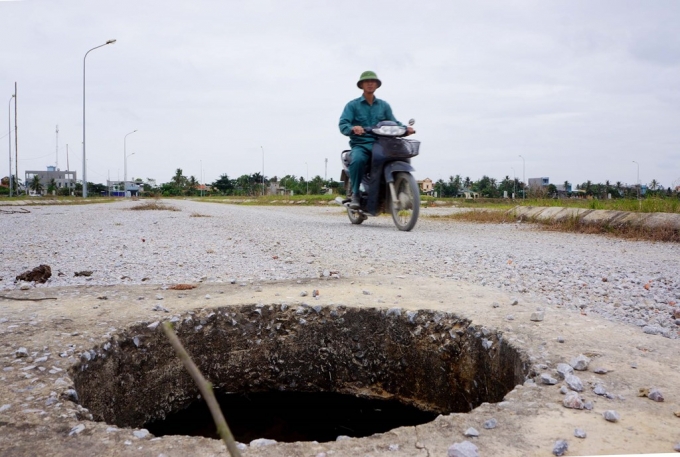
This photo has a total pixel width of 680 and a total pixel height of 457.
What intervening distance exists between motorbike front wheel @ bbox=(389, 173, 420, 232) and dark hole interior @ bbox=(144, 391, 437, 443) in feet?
14.7

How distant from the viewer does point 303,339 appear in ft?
9.37

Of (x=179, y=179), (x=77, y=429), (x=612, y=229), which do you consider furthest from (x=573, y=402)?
(x=179, y=179)

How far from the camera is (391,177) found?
755 cm

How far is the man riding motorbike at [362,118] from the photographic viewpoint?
25.2 ft

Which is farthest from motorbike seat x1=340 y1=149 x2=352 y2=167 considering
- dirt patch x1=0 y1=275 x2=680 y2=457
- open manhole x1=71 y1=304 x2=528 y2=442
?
open manhole x1=71 y1=304 x2=528 y2=442

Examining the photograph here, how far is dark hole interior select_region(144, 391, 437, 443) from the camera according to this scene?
262 cm

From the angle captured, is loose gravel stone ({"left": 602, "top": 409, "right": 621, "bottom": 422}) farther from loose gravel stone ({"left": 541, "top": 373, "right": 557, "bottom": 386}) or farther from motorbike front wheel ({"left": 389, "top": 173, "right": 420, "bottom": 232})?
motorbike front wheel ({"left": 389, "top": 173, "right": 420, "bottom": 232})

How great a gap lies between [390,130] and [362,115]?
28.7 inches

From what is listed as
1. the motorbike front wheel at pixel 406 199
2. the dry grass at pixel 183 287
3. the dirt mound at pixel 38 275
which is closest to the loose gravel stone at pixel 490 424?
the dry grass at pixel 183 287

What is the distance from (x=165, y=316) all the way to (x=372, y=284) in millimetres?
1359

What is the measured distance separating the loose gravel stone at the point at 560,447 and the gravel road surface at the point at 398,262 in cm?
134

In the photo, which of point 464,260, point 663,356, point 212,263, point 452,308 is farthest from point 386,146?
point 663,356

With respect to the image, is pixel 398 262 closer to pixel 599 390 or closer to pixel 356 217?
pixel 599 390

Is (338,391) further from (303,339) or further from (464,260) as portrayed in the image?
(464,260)
